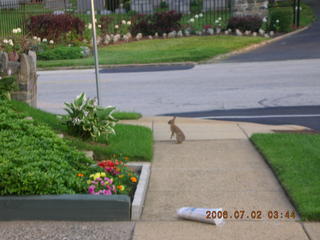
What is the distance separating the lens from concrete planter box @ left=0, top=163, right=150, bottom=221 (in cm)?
568

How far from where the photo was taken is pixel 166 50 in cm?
2411

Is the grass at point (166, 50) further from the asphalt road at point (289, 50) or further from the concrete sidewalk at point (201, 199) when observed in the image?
the concrete sidewalk at point (201, 199)

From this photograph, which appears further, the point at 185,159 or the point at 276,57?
the point at 276,57

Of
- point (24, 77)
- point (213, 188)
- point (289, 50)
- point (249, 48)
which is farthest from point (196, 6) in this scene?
point (213, 188)

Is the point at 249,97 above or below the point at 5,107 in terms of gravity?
below

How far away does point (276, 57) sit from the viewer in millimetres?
21234

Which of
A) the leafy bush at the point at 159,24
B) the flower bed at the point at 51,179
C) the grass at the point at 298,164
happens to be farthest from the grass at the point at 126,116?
the leafy bush at the point at 159,24

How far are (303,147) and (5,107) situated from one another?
14.3 feet

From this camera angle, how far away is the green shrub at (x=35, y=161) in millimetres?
5777

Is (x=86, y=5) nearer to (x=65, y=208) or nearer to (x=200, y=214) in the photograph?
(x=65, y=208)

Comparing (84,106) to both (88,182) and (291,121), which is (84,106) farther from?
(291,121)

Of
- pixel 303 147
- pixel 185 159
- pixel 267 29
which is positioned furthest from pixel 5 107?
pixel 267 29

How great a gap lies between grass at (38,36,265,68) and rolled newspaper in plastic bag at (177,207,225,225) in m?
15.9

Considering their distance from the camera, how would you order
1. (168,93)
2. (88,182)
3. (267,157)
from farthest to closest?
(168,93)
(267,157)
(88,182)
